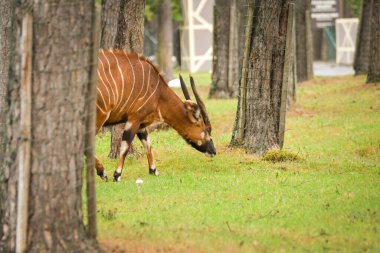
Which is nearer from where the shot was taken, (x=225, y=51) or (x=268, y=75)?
(x=268, y=75)

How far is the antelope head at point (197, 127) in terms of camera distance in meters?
13.2

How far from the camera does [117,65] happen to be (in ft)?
40.4

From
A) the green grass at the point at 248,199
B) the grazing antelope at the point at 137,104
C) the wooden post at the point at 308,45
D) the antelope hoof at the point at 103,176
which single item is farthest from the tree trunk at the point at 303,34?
the antelope hoof at the point at 103,176

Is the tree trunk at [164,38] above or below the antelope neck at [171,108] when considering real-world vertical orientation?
below

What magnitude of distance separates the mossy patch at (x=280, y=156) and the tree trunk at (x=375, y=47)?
34.3 ft

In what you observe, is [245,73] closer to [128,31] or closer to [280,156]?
[280,156]

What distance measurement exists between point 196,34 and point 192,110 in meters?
33.3

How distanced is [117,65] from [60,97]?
15.1 feet

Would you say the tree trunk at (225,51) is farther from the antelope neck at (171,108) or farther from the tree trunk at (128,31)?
the antelope neck at (171,108)

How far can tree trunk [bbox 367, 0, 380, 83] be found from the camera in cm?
2369

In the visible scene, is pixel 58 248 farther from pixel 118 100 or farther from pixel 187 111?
pixel 187 111

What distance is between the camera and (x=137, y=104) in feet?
41.1

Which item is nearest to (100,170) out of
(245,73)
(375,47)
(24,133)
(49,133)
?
(245,73)

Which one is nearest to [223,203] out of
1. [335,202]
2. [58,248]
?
[335,202]
